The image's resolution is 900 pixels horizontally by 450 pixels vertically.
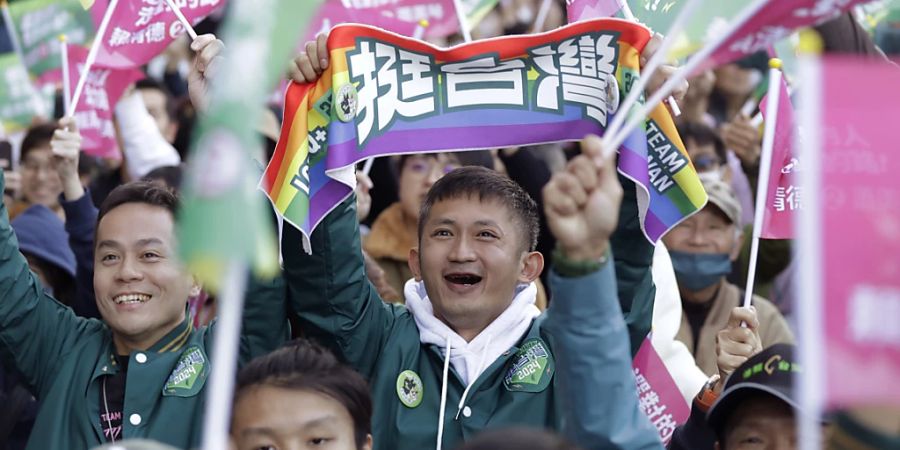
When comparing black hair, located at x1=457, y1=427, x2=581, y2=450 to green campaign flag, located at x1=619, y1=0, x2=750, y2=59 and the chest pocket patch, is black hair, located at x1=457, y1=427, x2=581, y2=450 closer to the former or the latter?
green campaign flag, located at x1=619, y1=0, x2=750, y2=59

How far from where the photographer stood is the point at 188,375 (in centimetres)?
422

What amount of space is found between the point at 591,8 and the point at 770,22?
1.93m

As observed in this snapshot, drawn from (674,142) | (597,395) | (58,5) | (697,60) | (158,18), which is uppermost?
(58,5)

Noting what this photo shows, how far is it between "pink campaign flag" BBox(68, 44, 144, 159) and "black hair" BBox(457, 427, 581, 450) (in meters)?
3.93

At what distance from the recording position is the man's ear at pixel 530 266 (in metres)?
4.34

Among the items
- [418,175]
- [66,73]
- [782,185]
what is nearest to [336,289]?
[782,185]

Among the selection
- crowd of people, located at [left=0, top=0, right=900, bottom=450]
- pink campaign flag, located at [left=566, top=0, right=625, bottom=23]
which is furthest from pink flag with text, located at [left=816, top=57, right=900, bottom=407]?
pink campaign flag, located at [left=566, top=0, right=625, bottom=23]

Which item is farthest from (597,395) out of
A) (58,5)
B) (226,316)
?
(58,5)

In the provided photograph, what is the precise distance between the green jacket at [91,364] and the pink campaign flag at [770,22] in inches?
69.0

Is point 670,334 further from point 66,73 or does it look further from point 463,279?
point 66,73

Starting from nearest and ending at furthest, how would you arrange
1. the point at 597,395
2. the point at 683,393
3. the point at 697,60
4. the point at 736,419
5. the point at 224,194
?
1. the point at 224,194
2. the point at 697,60
3. the point at 597,395
4. the point at 736,419
5. the point at 683,393

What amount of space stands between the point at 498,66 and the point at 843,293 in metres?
1.86

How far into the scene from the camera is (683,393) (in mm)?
4824

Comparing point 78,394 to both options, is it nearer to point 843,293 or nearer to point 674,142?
point 674,142
